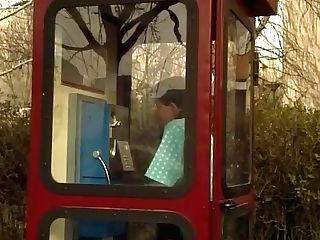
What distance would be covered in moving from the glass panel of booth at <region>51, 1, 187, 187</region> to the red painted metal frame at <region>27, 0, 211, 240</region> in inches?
3.3

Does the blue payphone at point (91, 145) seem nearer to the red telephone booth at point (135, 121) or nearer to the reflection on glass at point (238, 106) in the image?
the red telephone booth at point (135, 121)

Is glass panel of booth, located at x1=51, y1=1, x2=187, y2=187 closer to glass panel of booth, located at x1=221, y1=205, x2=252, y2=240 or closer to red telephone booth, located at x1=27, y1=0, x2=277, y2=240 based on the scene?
red telephone booth, located at x1=27, y1=0, x2=277, y2=240

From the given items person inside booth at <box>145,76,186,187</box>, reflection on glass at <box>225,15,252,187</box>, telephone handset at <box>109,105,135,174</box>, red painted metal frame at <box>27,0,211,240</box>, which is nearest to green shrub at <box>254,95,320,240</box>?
reflection on glass at <box>225,15,252,187</box>

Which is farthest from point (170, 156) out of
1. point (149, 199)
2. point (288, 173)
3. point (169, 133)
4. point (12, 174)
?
point (12, 174)

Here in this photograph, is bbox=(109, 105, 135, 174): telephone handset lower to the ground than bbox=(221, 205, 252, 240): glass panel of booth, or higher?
higher

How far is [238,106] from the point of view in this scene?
3547mm

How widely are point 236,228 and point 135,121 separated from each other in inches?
30.9

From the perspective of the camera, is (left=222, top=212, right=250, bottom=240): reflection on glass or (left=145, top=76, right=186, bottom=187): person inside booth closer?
(left=145, top=76, right=186, bottom=187): person inside booth

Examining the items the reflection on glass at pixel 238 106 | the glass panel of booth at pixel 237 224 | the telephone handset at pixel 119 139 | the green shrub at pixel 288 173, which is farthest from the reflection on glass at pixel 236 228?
the green shrub at pixel 288 173

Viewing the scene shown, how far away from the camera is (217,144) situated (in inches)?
116

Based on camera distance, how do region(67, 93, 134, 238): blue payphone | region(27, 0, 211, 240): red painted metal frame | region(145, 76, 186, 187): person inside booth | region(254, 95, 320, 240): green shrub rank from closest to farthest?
region(27, 0, 211, 240): red painted metal frame, region(145, 76, 186, 187): person inside booth, region(67, 93, 134, 238): blue payphone, region(254, 95, 320, 240): green shrub

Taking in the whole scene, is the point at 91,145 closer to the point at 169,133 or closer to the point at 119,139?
the point at 119,139

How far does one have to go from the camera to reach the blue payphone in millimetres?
3166

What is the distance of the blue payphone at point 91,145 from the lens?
3.17 meters
